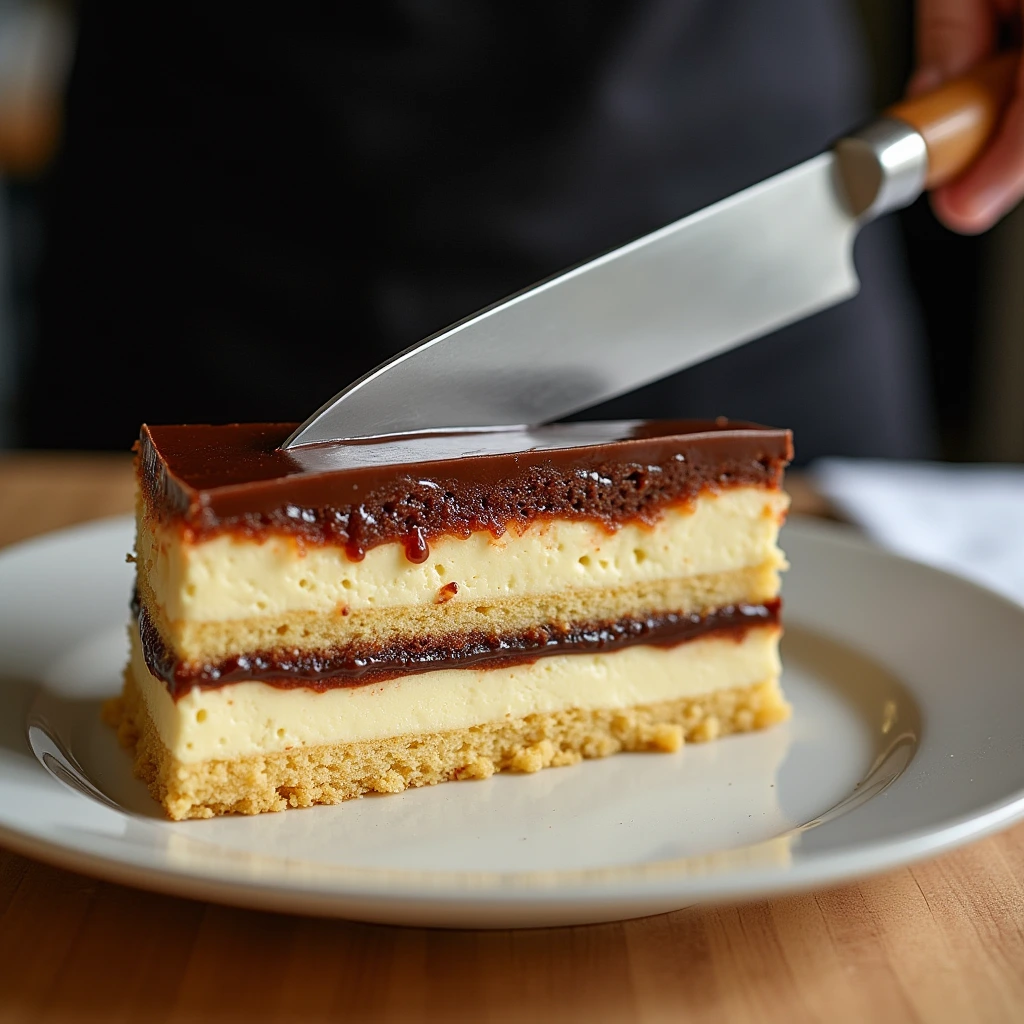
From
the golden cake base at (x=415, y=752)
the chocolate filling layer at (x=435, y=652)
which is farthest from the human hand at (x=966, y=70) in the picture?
the golden cake base at (x=415, y=752)

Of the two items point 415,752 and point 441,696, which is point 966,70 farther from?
point 415,752

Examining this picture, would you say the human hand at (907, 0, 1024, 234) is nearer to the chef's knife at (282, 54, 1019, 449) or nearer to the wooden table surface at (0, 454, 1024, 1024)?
the chef's knife at (282, 54, 1019, 449)

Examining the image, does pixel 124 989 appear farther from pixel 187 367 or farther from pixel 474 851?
pixel 187 367

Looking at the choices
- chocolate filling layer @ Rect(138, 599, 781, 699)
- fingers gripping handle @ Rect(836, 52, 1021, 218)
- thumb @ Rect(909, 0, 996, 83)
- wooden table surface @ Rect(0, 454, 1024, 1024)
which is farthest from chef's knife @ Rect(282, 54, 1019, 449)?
wooden table surface @ Rect(0, 454, 1024, 1024)

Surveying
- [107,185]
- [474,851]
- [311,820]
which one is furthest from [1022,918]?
[107,185]

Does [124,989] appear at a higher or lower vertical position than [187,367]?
higher

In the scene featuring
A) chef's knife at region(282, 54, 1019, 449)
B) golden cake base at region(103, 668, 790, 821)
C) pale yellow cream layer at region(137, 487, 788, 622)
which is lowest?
golden cake base at region(103, 668, 790, 821)

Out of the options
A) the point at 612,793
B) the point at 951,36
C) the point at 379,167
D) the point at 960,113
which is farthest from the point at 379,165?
the point at 612,793
